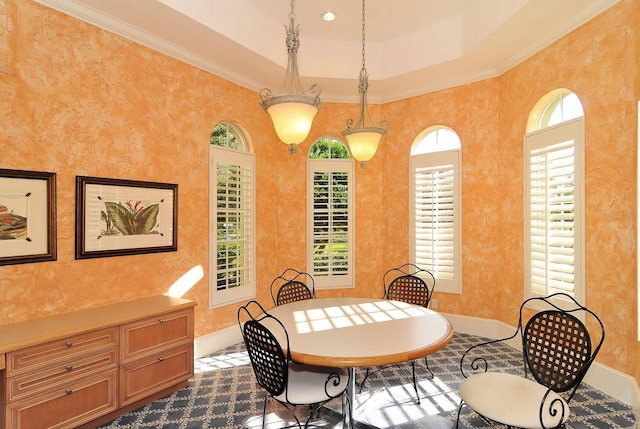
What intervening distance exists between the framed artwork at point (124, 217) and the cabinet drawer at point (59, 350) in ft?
2.59

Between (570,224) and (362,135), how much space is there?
2.22 meters

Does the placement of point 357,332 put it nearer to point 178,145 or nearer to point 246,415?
point 246,415

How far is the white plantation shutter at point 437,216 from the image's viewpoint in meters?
4.79

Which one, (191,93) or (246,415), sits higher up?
(191,93)

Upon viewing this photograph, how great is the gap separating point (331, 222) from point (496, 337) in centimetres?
260

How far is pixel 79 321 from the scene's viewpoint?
2666mm

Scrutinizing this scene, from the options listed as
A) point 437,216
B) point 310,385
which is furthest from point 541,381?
point 437,216

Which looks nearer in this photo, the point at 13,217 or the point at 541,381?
the point at 541,381

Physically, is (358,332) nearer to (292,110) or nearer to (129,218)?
(292,110)

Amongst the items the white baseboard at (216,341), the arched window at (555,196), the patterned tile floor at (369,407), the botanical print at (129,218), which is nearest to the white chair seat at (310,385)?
the patterned tile floor at (369,407)

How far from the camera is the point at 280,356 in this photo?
6.77 ft

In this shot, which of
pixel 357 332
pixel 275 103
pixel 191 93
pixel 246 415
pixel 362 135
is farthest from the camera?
pixel 191 93

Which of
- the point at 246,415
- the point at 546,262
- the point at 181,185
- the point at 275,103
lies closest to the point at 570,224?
the point at 546,262

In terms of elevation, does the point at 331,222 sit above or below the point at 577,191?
below
